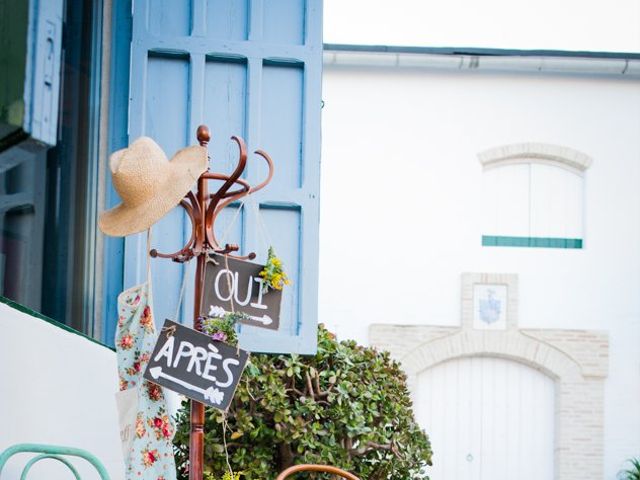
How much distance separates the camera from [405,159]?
11227mm

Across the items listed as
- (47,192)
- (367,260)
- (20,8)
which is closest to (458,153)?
(367,260)

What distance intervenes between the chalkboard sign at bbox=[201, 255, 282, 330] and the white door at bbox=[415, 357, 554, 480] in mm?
7935

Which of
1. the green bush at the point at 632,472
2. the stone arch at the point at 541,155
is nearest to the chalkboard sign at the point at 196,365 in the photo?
the stone arch at the point at 541,155

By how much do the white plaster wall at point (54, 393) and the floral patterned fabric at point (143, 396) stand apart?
1.18ft

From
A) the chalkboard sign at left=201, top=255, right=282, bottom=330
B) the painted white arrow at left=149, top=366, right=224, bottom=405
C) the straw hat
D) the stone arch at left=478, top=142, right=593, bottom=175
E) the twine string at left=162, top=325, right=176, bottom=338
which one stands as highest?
the stone arch at left=478, top=142, right=593, bottom=175

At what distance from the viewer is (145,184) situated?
3082 mm

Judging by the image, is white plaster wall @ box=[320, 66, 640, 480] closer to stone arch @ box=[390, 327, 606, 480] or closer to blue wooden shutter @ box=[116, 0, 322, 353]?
stone arch @ box=[390, 327, 606, 480]

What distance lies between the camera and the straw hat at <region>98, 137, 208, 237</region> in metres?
3.08

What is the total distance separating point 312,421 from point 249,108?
1.34 m

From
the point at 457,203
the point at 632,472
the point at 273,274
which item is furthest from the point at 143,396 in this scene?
the point at 632,472

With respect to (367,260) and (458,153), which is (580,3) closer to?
(458,153)

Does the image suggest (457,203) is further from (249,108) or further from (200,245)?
(200,245)

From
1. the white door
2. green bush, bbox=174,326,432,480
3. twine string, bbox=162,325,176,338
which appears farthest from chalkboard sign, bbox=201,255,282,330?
the white door

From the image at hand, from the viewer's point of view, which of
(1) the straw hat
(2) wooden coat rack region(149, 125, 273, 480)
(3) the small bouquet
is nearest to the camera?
(1) the straw hat
